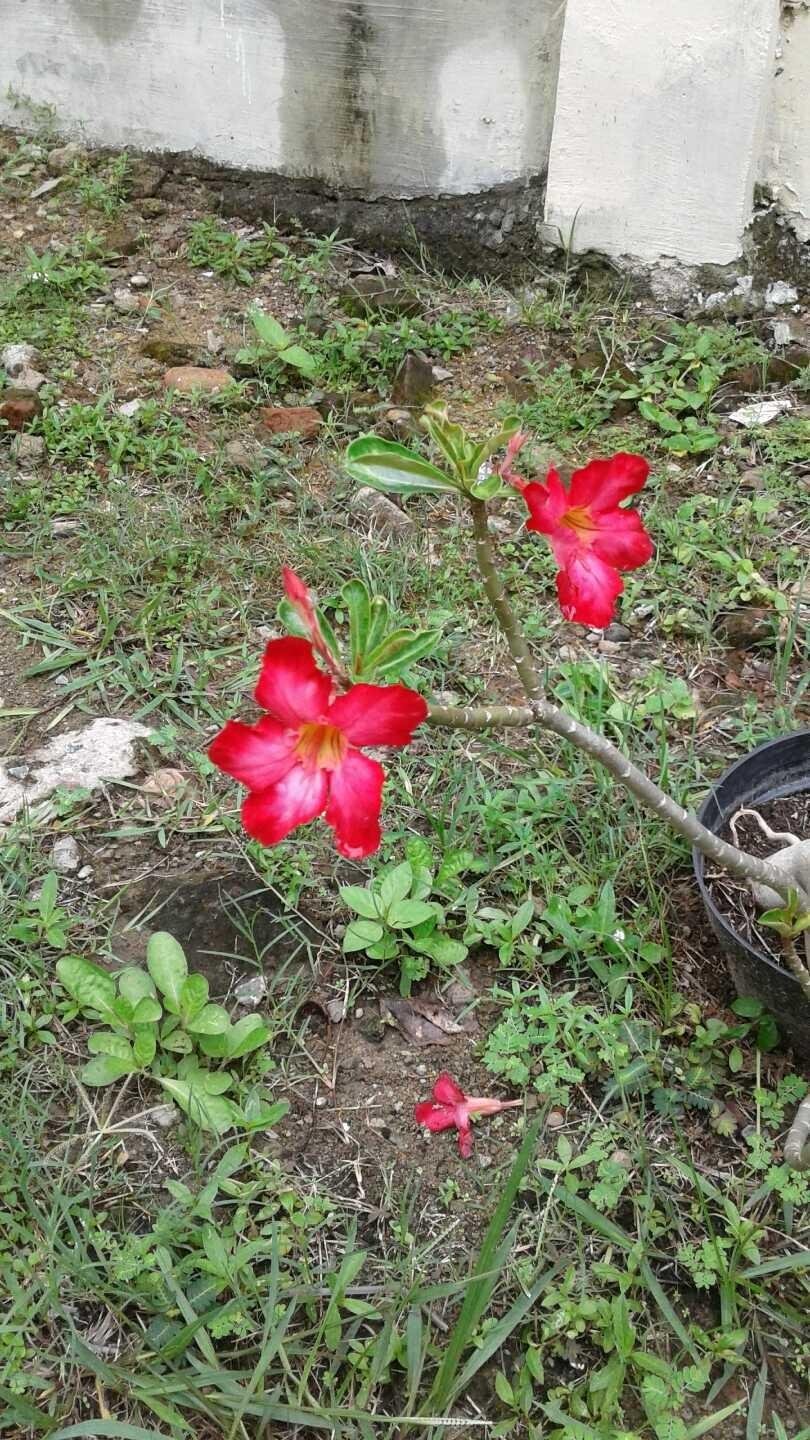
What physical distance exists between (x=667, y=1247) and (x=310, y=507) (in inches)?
68.5

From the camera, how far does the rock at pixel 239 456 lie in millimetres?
2771

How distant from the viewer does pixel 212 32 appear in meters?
3.41

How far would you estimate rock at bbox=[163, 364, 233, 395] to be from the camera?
3004 mm

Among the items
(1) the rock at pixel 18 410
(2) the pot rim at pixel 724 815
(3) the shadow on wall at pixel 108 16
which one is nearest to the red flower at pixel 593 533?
(2) the pot rim at pixel 724 815

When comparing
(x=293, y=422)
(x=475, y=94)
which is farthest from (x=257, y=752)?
(x=475, y=94)

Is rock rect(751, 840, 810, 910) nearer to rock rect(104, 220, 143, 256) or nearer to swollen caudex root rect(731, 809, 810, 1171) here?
swollen caudex root rect(731, 809, 810, 1171)

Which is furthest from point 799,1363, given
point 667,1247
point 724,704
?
point 724,704

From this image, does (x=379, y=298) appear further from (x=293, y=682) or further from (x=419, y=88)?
(x=293, y=682)

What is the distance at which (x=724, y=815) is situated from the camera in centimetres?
180

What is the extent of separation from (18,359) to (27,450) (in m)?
0.39

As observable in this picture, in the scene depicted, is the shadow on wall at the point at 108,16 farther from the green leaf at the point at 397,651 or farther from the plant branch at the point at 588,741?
the green leaf at the point at 397,651

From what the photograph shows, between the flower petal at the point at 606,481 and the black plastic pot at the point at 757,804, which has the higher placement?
the flower petal at the point at 606,481

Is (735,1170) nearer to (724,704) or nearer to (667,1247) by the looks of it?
(667,1247)

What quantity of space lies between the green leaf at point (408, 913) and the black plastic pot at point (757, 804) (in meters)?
0.41
